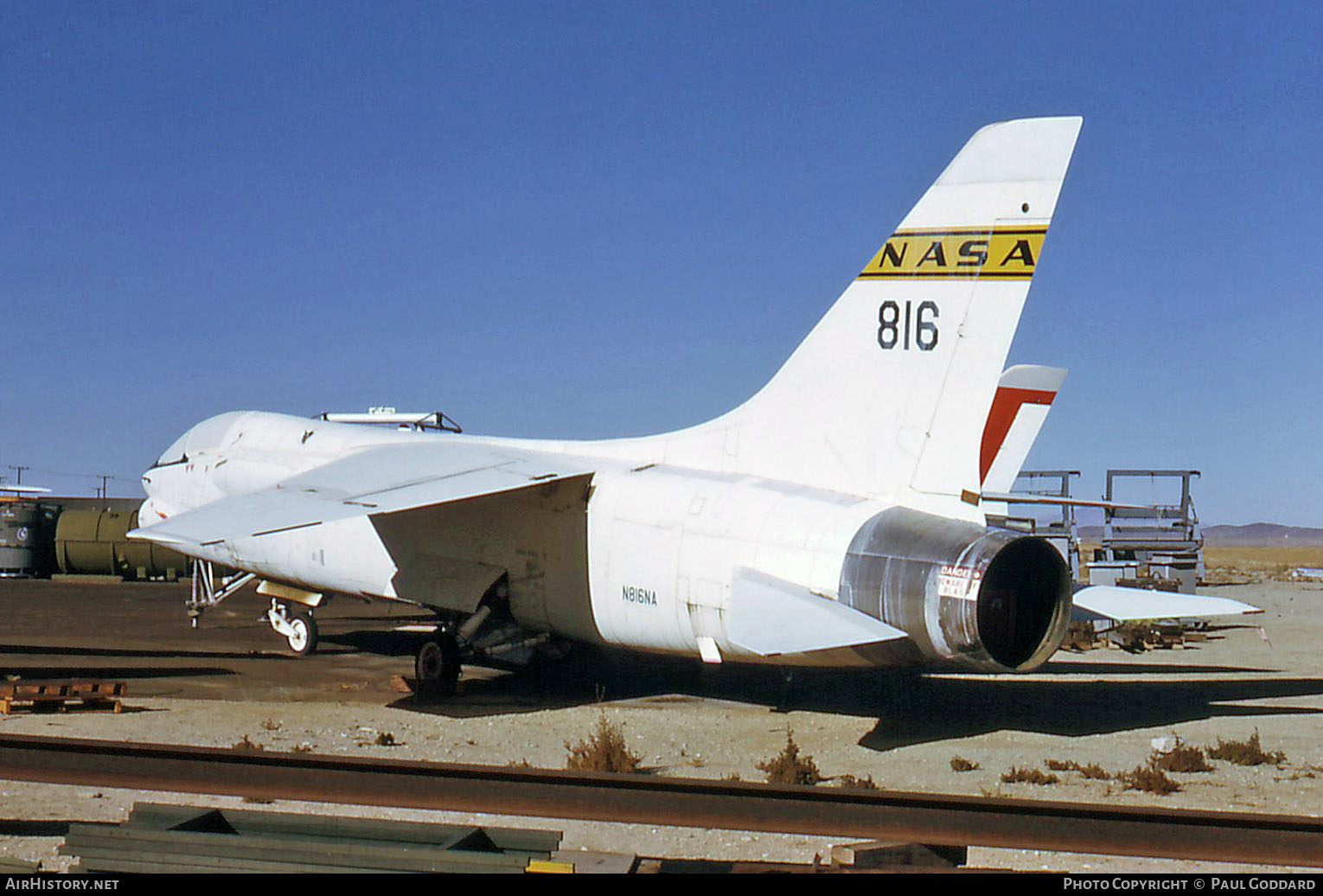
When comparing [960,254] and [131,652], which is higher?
[960,254]

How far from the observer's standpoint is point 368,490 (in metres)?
11.9

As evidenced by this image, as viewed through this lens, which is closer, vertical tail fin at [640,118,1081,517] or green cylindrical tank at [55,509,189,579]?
vertical tail fin at [640,118,1081,517]

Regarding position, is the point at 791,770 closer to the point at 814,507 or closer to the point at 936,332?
the point at 814,507

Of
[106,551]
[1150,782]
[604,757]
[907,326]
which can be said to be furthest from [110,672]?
[106,551]

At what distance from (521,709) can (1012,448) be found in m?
9.59

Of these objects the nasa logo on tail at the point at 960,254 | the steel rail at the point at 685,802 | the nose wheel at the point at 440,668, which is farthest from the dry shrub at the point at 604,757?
the nasa logo on tail at the point at 960,254

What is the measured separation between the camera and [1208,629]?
25.2 meters

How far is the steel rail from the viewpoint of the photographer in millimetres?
5801

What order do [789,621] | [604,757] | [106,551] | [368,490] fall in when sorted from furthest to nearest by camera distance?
1. [106,551]
2. [368,490]
3. [789,621]
4. [604,757]

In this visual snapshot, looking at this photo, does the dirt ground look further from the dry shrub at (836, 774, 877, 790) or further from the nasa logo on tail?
the nasa logo on tail

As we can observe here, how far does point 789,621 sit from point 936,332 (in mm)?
2870

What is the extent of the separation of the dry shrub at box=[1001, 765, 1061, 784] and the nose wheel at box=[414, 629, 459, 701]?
6500mm

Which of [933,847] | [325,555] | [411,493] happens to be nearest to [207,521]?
[411,493]

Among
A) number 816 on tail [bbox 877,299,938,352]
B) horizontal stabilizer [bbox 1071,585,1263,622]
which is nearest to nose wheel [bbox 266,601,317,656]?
number 816 on tail [bbox 877,299,938,352]
